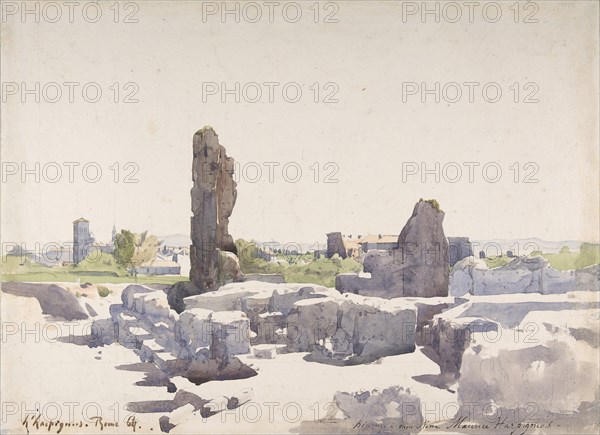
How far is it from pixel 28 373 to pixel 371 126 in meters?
3.57

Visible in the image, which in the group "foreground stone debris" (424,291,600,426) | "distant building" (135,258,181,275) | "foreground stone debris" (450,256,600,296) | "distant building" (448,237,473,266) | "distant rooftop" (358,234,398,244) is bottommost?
"foreground stone debris" (424,291,600,426)

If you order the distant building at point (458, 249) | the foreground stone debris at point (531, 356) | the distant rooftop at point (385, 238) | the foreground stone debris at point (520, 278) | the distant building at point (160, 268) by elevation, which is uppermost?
the distant rooftop at point (385, 238)

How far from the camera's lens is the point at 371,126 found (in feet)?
16.0

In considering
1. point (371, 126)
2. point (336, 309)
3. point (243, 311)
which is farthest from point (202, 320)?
point (371, 126)

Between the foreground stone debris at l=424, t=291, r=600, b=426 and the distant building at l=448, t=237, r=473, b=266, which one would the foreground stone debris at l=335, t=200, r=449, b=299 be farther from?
the foreground stone debris at l=424, t=291, r=600, b=426

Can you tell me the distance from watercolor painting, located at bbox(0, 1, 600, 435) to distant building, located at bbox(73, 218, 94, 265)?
33mm

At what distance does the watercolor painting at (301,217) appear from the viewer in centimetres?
483

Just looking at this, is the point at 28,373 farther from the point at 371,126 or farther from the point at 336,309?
the point at 371,126

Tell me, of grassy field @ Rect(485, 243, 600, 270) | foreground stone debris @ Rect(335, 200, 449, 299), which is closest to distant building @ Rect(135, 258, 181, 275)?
foreground stone debris @ Rect(335, 200, 449, 299)

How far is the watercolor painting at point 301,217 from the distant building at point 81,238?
3 cm

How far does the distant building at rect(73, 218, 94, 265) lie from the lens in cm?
484

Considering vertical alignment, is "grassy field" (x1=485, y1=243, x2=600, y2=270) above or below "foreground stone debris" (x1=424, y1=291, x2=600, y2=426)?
above

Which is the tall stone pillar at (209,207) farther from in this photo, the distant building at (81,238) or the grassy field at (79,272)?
the distant building at (81,238)

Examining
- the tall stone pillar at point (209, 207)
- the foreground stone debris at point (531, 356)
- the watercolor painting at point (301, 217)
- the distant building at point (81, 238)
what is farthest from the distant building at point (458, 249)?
the distant building at point (81, 238)
